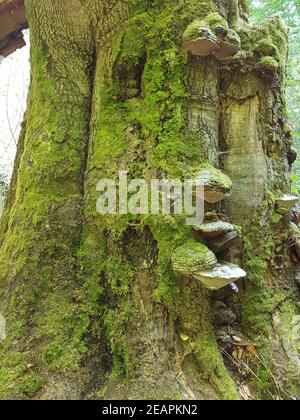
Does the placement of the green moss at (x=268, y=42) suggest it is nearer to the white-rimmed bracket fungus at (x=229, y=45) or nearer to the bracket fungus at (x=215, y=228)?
the white-rimmed bracket fungus at (x=229, y=45)

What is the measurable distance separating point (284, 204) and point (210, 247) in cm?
83

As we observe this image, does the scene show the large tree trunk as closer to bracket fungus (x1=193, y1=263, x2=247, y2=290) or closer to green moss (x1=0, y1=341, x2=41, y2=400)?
green moss (x1=0, y1=341, x2=41, y2=400)

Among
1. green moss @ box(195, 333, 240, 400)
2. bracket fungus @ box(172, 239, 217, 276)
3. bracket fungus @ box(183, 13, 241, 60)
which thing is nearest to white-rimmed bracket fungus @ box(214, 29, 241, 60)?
bracket fungus @ box(183, 13, 241, 60)

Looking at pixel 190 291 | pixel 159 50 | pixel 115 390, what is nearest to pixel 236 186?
pixel 190 291

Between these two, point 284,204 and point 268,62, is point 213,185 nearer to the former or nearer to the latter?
point 284,204

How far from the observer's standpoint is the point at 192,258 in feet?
6.68

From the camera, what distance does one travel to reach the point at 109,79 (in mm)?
2824

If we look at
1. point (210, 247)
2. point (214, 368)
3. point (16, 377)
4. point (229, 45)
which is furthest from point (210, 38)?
point (16, 377)

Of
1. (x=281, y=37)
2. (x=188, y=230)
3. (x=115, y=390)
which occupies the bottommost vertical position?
(x=115, y=390)

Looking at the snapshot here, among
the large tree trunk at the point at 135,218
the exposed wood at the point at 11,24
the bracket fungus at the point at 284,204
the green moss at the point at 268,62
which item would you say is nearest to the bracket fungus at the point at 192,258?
the large tree trunk at the point at 135,218

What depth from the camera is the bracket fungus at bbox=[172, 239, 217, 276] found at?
1980 millimetres

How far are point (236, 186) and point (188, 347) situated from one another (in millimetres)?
1318

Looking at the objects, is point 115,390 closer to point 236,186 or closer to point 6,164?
point 236,186

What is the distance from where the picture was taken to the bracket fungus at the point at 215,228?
2.11 metres
